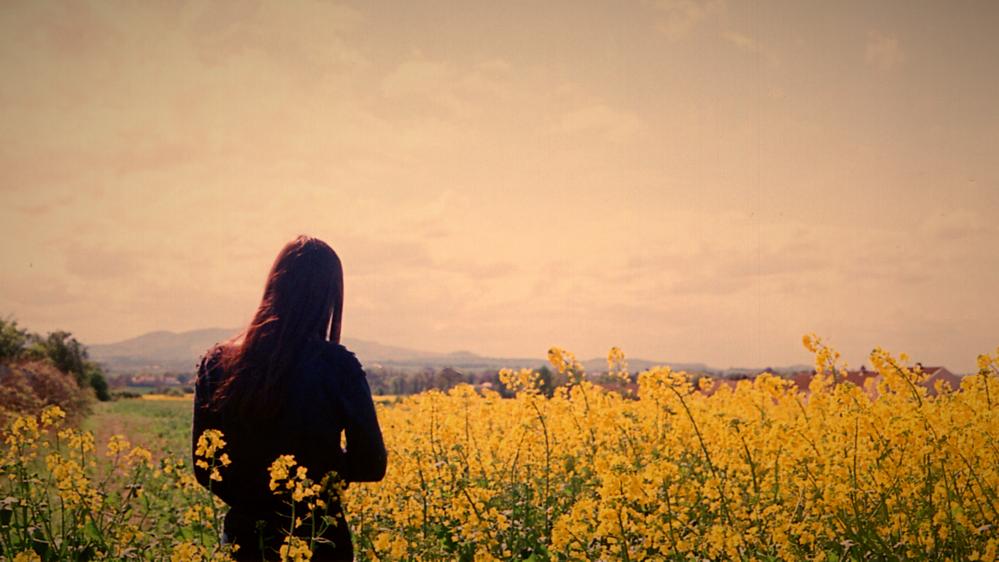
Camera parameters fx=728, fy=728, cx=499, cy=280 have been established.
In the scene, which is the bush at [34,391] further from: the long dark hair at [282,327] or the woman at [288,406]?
the long dark hair at [282,327]

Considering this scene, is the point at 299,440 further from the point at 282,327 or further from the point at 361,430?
the point at 282,327

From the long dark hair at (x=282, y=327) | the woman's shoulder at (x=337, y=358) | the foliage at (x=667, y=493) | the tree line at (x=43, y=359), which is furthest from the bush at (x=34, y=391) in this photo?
the woman's shoulder at (x=337, y=358)

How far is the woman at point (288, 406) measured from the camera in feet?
9.54

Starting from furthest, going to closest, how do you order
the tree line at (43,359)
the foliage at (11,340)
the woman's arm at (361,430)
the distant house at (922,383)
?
the foliage at (11,340) < the tree line at (43,359) < the distant house at (922,383) < the woman's arm at (361,430)

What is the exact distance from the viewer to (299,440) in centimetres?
297

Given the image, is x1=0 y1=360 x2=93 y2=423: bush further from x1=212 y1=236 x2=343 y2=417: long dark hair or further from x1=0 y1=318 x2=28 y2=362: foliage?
x1=212 y1=236 x2=343 y2=417: long dark hair

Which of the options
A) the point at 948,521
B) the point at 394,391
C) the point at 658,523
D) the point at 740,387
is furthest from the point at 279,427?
the point at 394,391

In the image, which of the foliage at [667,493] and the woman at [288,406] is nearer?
the woman at [288,406]

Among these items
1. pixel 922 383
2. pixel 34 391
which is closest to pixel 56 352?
pixel 34 391

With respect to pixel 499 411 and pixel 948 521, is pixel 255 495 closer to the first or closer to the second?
pixel 948 521

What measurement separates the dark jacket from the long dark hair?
0.17ft

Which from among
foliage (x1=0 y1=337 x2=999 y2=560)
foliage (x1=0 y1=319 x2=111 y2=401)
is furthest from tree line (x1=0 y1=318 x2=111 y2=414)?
foliage (x1=0 y1=337 x2=999 y2=560)

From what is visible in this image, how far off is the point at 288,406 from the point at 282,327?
0.33 meters

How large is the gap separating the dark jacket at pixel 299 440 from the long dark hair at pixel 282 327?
0.05 meters
